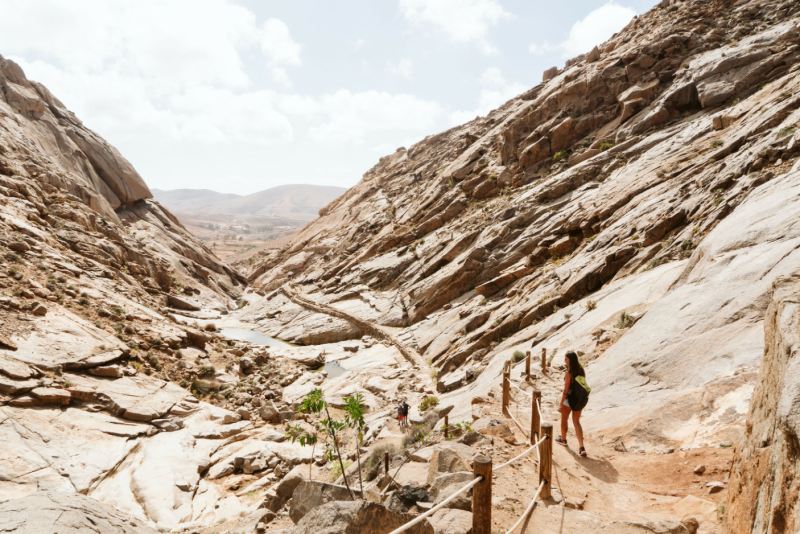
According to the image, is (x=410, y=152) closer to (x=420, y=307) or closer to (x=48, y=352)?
(x=420, y=307)

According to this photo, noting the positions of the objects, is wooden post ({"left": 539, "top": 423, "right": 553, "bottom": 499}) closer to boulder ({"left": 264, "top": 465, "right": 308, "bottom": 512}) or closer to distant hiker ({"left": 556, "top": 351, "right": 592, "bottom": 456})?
distant hiker ({"left": 556, "top": 351, "right": 592, "bottom": 456})

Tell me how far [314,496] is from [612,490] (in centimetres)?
484

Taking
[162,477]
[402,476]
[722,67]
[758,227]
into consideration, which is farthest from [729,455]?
[722,67]

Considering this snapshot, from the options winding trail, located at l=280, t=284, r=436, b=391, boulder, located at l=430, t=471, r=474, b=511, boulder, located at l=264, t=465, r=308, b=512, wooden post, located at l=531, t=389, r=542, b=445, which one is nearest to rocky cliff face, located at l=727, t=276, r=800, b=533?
boulder, located at l=430, t=471, r=474, b=511

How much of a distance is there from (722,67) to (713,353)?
30578 mm

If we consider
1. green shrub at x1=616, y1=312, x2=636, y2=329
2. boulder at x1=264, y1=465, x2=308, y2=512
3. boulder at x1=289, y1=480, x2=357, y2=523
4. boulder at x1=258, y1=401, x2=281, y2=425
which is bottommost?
boulder at x1=258, y1=401, x2=281, y2=425

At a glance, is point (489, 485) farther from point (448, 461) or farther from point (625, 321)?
point (625, 321)

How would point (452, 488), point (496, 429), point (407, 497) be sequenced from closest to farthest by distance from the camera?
point (452, 488) < point (407, 497) < point (496, 429)

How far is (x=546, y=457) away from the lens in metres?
6.51

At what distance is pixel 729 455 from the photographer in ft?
23.3

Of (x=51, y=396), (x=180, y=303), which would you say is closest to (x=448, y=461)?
(x=51, y=396)

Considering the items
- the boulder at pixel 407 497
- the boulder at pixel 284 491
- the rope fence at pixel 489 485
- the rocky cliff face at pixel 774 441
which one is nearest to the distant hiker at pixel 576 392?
the rope fence at pixel 489 485

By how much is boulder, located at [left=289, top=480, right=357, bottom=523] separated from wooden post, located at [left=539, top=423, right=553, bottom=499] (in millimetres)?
3239

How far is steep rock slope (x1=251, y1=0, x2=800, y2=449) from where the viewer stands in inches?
417
